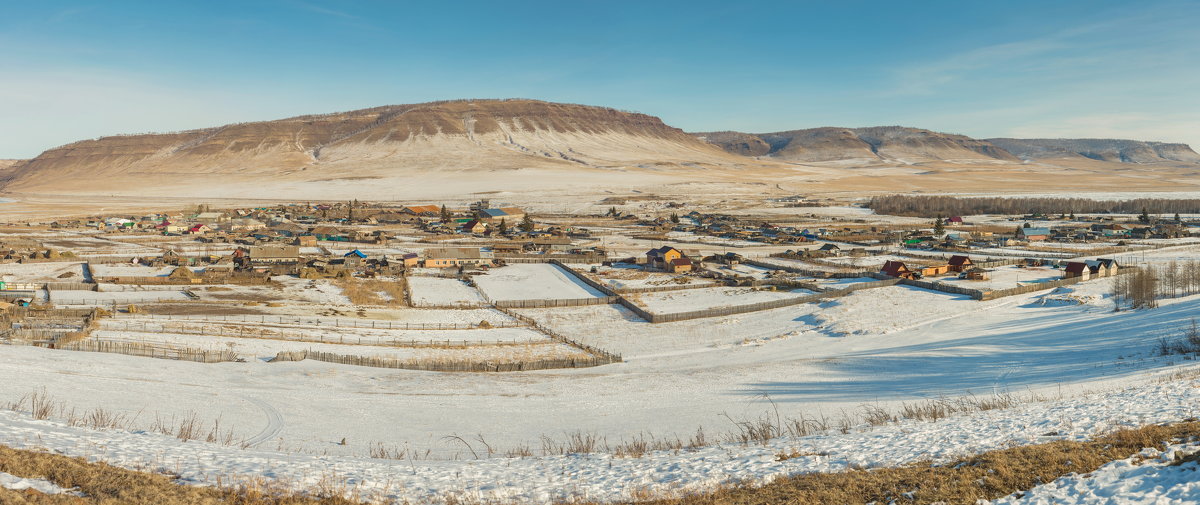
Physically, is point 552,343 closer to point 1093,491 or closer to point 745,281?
point 745,281

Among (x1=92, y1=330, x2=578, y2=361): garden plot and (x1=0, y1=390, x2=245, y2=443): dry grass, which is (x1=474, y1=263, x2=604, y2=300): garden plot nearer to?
(x1=92, y1=330, x2=578, y2=361): garden plot

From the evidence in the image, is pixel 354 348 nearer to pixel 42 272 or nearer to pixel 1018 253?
pixel 42 272

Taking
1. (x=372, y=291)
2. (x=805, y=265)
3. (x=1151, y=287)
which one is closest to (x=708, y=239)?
(x=805, y=265)

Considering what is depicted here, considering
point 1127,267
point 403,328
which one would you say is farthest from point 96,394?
point 1127,267

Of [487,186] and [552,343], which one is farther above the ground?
[487,186]

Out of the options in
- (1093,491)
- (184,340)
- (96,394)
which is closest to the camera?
(1093,491)

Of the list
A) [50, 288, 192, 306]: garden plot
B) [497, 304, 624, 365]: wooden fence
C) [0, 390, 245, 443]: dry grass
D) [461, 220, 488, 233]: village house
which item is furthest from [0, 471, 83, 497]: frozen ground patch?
[461, 220, 488, 233]: village house
